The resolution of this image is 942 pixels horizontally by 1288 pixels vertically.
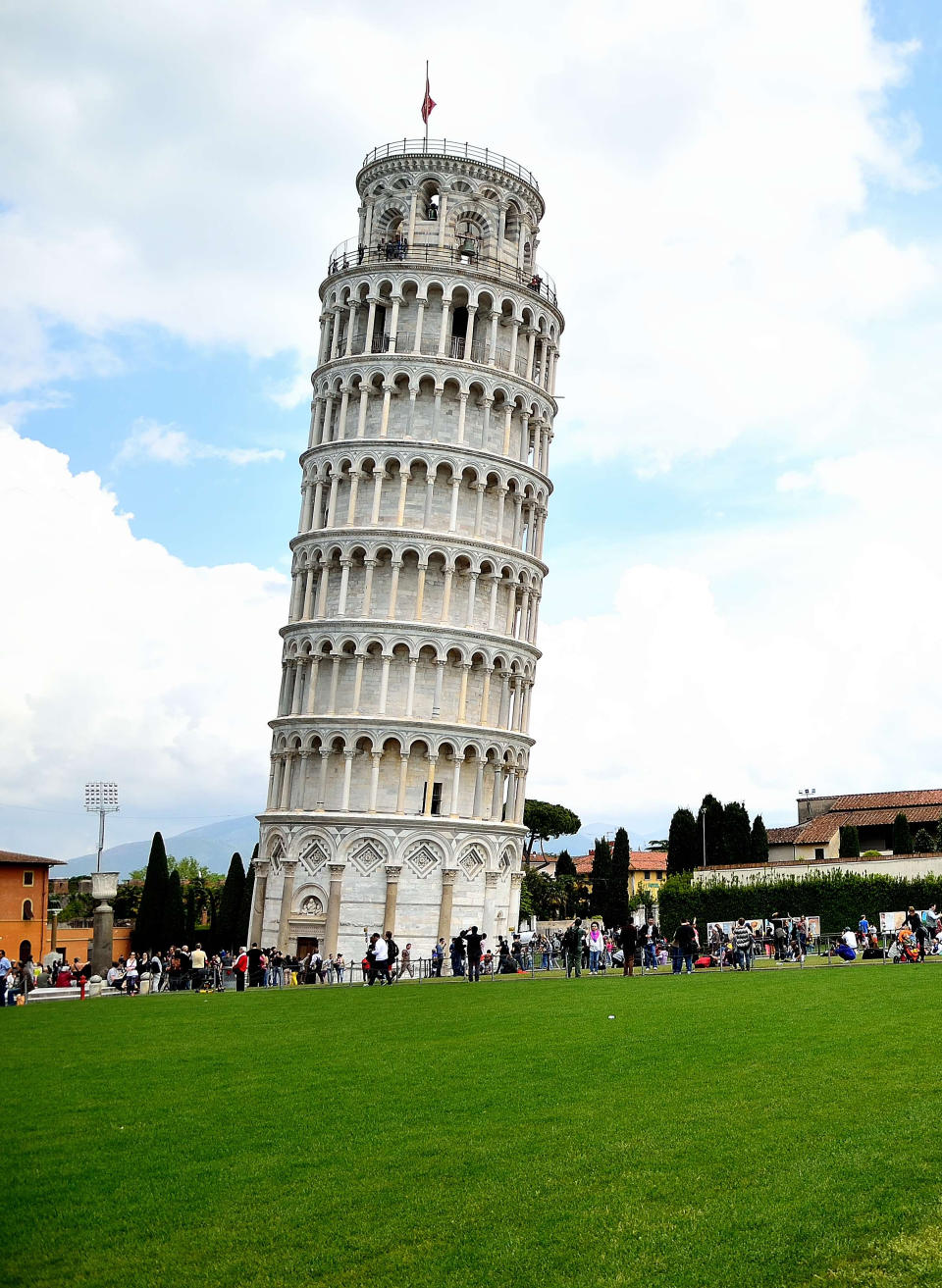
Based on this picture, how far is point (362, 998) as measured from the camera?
32281 mm

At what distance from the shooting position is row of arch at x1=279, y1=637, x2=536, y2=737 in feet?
218

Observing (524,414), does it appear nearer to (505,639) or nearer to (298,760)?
(505,639)

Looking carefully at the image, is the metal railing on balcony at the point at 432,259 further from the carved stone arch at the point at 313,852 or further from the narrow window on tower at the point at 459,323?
the carved stone arch at the point at 313,852

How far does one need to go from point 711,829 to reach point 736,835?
4.57m

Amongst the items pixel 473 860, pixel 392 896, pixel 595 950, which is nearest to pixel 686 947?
pixel 595 950

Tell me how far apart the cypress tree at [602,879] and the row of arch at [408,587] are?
3475 cm

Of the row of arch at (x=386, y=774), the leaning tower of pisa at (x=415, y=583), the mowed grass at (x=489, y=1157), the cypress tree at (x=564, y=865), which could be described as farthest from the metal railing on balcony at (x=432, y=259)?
the cypress tree at (x=564, y=865)

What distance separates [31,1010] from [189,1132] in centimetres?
2105

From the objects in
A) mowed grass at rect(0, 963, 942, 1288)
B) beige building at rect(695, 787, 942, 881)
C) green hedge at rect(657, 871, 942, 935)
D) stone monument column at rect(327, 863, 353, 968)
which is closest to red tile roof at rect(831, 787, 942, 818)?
beige building at rect(695, 787, 942, 881)

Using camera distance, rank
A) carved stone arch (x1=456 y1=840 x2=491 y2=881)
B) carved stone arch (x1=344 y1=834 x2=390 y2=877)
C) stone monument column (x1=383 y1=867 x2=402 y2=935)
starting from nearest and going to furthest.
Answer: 1. stone monument column (x1=383 y1=867 x2=402 y2=935)
2. carved stone arch (x1=344 y1=834 x2=390 y2=877)
3. carved stone arch (x1=456 y1=840 x2=491 y2=881)

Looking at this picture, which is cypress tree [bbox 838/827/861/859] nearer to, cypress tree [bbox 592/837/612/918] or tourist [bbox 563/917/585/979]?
cypress tree [bbox 592/837/612/918]

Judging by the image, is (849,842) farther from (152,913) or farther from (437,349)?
(152,913)

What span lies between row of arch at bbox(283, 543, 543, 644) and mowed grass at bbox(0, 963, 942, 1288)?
45.7 metres

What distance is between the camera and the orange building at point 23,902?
84875 millimetres
